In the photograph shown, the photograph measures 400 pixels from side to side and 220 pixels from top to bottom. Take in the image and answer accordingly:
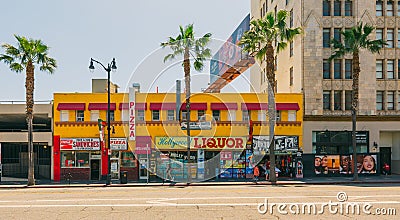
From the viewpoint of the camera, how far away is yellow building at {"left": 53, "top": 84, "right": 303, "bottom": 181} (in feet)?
126

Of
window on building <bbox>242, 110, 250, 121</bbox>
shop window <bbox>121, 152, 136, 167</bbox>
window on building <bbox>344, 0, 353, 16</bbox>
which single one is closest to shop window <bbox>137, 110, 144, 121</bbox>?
shop window <bbox>121, 152, 136, 167</bbox>

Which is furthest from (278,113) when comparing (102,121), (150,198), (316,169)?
(150,198)

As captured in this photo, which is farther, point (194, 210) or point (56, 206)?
point (56, 206)

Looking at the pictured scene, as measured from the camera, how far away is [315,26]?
135 ft

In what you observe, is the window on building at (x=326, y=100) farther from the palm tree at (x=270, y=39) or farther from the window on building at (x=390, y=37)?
the window on building at (x=390, y=37)

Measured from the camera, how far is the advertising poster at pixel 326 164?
39781 mm

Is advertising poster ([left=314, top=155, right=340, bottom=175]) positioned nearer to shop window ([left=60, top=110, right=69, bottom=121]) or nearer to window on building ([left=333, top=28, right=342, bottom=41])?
window on building ([left=333, top=28, right=342, bottom=41])

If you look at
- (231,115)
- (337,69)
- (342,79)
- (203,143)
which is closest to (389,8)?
(337,69)

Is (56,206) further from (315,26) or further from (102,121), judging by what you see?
(315,26)

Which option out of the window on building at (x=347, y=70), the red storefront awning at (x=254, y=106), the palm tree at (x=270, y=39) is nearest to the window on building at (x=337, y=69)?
the window on building at (x=347, y=70)

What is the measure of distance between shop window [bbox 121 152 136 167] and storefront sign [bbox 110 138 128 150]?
1.94 feet

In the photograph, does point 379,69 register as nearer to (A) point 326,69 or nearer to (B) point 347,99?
(B) point 347,99

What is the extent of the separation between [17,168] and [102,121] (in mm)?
9593

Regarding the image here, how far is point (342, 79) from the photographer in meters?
41.2
